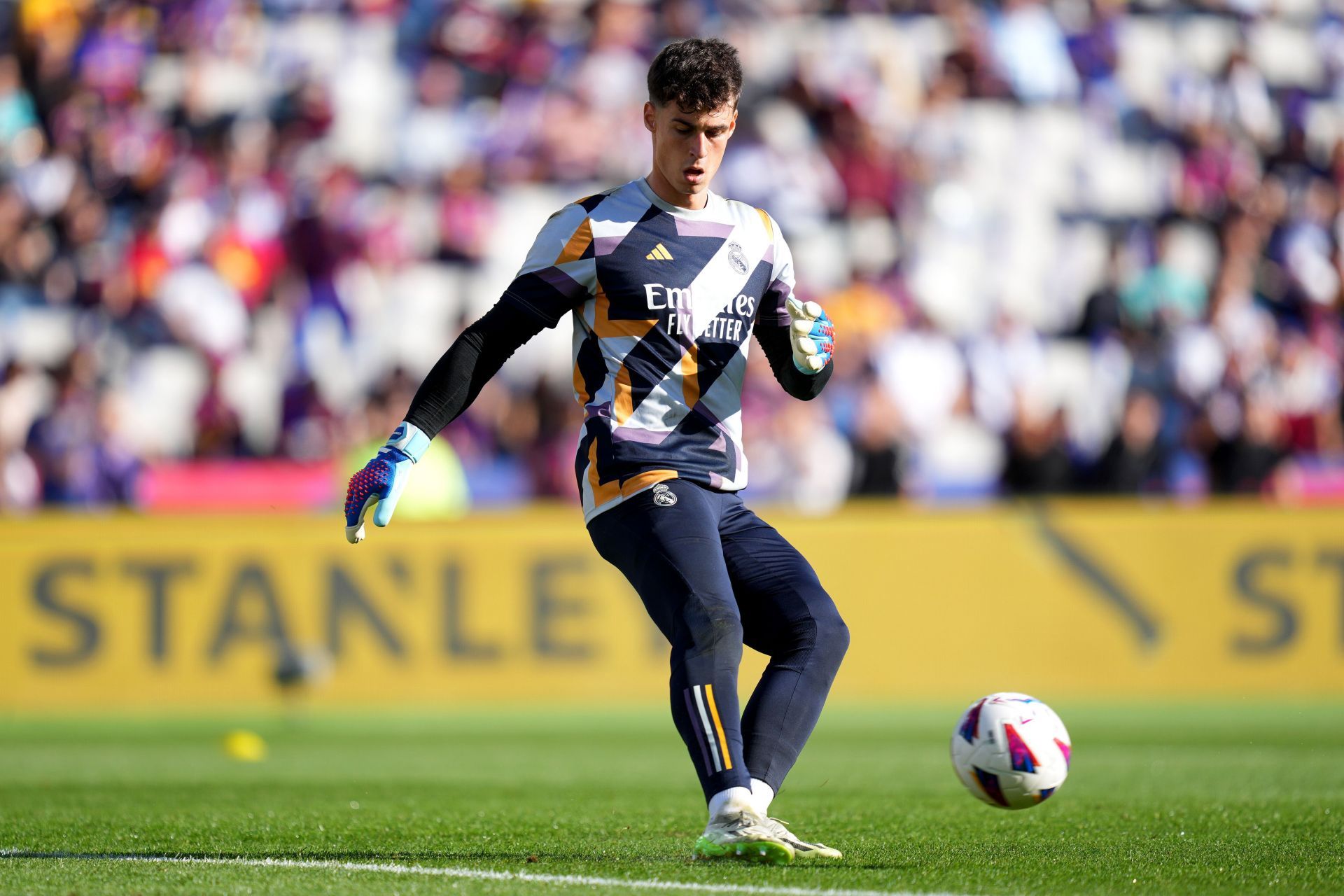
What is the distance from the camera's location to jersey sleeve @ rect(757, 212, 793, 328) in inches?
240

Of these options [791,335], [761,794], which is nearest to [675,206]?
[791,335]

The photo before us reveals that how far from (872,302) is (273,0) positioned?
7.73 metres

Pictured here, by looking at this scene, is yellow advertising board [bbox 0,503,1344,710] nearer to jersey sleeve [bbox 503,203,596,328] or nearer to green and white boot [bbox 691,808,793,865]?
A: jersey sleeve [bbox 503,203,596,328]

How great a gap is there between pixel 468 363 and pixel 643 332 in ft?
1.83

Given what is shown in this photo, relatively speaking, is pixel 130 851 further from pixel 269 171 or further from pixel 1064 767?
pixel 269 171

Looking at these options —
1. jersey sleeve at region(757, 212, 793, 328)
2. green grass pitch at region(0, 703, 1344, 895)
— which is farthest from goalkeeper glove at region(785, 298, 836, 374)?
green grass pitch at region(0, 703, 1344, 895)

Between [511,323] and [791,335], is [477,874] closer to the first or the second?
[511,323]

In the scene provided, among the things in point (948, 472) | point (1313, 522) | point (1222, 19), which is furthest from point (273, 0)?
point (1313, 522)

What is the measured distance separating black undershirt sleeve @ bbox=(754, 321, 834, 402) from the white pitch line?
1.75 metres

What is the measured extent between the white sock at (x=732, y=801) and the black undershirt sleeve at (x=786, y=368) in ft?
4.43

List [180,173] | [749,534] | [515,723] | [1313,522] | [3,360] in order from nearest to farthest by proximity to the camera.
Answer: [749,534] < [515,723] < [1313,522] < [3,360] < [180,173]

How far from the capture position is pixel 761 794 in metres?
5.55

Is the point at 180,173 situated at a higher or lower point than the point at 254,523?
higher

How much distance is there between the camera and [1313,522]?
1462 centimetres
